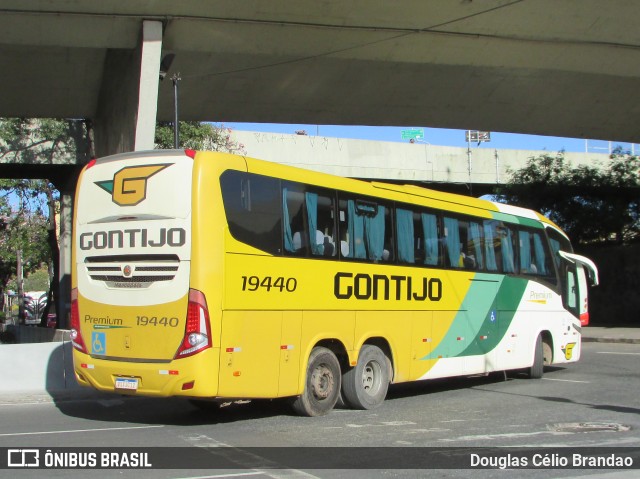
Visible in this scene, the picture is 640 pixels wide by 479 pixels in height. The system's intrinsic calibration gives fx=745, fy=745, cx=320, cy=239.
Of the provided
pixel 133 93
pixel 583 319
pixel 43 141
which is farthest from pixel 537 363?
pixel 43 141

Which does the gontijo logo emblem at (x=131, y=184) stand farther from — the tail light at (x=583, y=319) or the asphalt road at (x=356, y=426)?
the tail light at (x=583, y=319)

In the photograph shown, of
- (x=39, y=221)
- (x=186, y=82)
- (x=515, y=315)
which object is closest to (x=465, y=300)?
(x=515, y=315)

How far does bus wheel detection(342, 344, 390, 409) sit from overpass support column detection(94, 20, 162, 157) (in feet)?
Result: 30.2

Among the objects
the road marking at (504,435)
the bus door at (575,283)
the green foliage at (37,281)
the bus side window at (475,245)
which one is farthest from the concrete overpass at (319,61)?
the green foliage at (37,281)

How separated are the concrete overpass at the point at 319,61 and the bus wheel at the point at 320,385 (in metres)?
9.65

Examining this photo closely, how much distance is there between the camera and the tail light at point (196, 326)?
9.20 m

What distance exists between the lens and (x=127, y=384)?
31.5 feet

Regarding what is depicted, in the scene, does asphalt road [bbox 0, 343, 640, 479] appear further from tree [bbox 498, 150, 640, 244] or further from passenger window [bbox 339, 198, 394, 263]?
tree [bbox 498, 150, 640, 244]

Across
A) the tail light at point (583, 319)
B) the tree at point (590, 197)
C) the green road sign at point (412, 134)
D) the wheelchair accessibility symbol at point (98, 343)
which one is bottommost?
the wheelchair accessibility symbol at point (98, 343)

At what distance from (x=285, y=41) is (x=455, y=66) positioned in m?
5.50

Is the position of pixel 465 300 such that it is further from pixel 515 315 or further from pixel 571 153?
pixel 571 153

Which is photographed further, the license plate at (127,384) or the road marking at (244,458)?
the license plate at (127,384)

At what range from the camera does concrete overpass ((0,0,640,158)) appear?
1859 cm

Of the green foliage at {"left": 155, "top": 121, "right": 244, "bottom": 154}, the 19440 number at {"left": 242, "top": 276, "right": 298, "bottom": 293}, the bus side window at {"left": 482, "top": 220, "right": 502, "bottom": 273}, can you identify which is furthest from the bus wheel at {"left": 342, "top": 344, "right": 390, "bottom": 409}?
the green foliage at {"left": 155, "top": 121, "right": 244, "bottom": 154}
